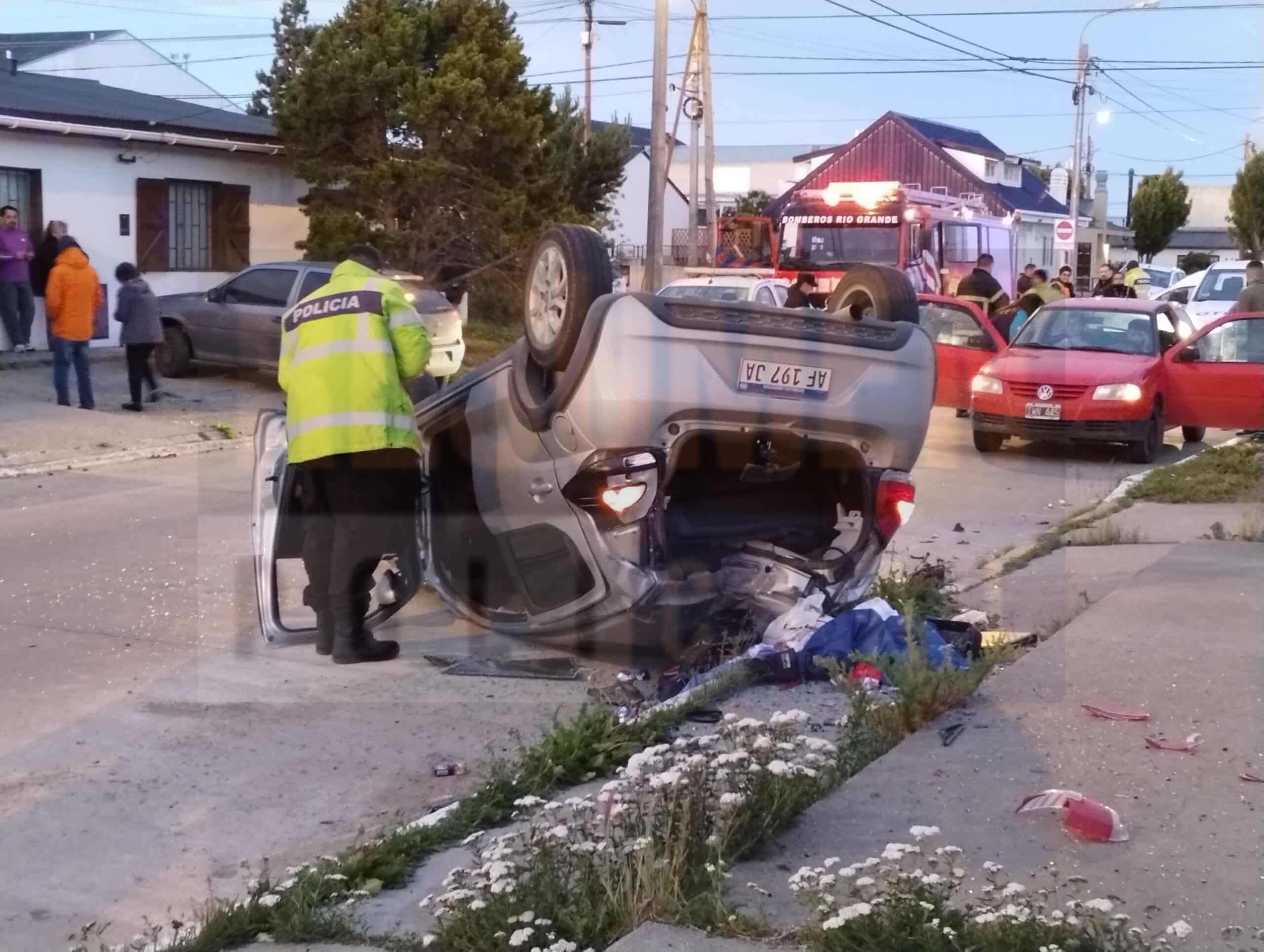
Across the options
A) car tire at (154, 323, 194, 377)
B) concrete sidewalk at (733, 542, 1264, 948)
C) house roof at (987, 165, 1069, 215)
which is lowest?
concrete sidewalk at (733, 542, 1264, 948)

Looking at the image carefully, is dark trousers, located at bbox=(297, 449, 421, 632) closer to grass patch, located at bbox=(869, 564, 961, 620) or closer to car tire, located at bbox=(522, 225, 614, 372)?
car tire, located at bbox=(522, 225, 614, 372)

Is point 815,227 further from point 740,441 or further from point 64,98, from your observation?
point 740,441

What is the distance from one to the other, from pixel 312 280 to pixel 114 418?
10.5 feet

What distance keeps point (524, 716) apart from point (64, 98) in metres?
18.4

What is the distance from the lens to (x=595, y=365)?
6285mm

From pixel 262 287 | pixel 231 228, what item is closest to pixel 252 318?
pixel 262 287

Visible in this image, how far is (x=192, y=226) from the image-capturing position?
22.4 meters

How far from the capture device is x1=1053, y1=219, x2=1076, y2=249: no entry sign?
33.5m

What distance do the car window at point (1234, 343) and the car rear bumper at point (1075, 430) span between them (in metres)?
1.12

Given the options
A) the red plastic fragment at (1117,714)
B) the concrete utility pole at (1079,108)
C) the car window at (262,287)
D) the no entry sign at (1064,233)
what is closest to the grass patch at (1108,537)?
the red plastic fragment at (1117,714)

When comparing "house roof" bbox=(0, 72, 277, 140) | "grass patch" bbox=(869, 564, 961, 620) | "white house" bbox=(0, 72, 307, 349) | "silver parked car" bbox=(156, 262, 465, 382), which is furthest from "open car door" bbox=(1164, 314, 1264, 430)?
"house roof" bbox=(0, 72, 277, 140)

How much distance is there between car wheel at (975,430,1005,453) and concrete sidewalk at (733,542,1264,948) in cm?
809

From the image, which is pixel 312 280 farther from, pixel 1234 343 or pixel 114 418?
pixel 1234 343

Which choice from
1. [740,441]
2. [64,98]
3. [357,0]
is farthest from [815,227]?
[740,441]
